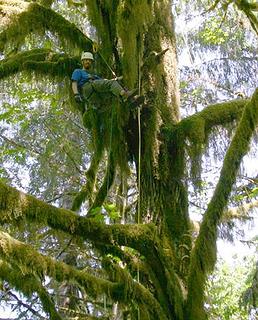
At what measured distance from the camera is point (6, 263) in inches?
189

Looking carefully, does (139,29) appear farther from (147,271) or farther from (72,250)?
(72,250)

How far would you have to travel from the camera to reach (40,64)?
6352 millimetres

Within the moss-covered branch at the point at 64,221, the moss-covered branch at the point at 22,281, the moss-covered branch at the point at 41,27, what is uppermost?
the moss-covered branch at the point at 41,27

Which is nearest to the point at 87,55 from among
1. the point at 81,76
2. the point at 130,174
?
the point at 81,76

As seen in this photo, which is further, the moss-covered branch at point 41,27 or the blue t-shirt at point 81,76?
the moss-covered branch at point 41,27

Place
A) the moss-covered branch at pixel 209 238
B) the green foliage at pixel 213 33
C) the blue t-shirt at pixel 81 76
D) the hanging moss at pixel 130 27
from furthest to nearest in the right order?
1. the green foliage at pixel 213 33
2. the blue t-shirt at pixel 81 76
3. the hanging moss at pixel 130 27
4. the moss-covered branch at pixel 209 238

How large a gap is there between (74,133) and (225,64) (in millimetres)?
4080

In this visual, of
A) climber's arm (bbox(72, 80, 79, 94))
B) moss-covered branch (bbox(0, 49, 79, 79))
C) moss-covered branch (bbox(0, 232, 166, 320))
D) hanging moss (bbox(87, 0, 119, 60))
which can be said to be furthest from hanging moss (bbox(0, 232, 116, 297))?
hanging moss (bbox(87, 0, 119, 60))

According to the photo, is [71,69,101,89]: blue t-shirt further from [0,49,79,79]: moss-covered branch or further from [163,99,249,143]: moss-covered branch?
[163,99,249,143]: moss-covered branch

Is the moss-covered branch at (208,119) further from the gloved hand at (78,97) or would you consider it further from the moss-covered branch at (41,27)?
the moss-covered branch at (41,27)

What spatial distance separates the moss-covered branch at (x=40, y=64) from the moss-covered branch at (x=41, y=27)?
0.21 metres

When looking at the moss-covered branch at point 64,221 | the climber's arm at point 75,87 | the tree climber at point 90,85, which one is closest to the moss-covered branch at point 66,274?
the moss-covered branch at point 64,221

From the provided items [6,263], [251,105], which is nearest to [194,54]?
[251,105]

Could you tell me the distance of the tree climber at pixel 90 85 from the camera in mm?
6000
